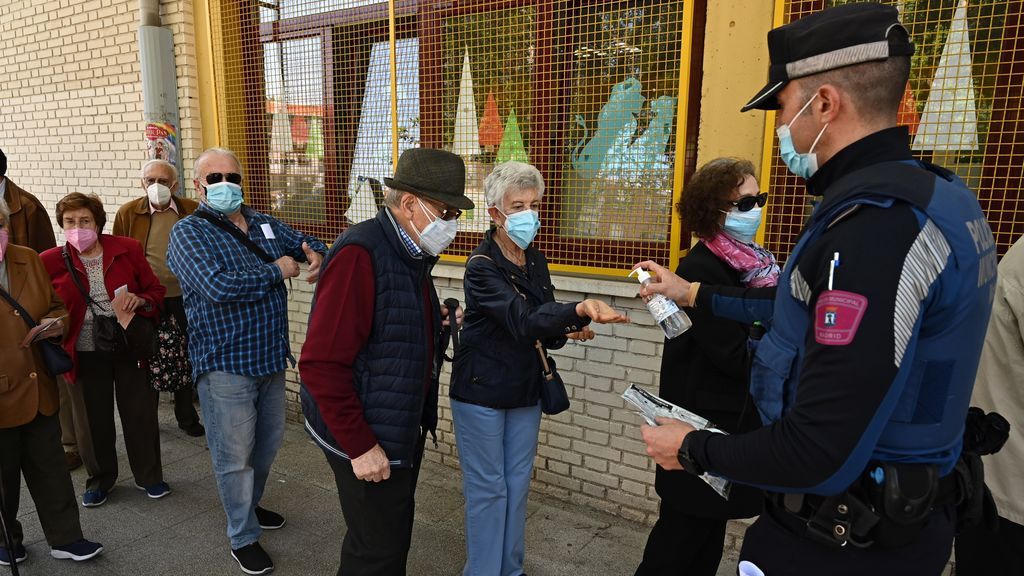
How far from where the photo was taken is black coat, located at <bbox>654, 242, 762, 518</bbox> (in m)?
2.12

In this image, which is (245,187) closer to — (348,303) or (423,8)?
(423,8)

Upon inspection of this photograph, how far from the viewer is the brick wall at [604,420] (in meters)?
3.45

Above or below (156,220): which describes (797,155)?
above

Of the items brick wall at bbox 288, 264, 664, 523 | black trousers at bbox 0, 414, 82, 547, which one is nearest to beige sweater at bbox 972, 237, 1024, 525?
brick wall at bbox 288, 264, 664, 523

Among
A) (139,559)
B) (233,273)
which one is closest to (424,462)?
(139,559)

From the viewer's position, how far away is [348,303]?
2068mm

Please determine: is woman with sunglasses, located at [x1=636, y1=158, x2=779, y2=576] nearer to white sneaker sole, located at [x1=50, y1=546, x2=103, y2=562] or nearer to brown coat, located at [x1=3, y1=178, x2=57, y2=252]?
white sneaker sole, located at [x1=50, y1=546, x2=103, y2=562]

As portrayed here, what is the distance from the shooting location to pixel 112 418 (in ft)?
12.5

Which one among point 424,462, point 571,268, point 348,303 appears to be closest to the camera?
point 348,303

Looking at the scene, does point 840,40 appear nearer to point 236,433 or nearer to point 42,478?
point 236,433

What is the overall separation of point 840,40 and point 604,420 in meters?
2.70

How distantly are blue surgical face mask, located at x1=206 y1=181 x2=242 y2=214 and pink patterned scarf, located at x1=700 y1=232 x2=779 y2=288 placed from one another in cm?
228

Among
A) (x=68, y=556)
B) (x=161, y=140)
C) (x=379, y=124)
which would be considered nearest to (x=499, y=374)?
(x=68, y=556)

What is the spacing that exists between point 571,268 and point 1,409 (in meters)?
2.95
